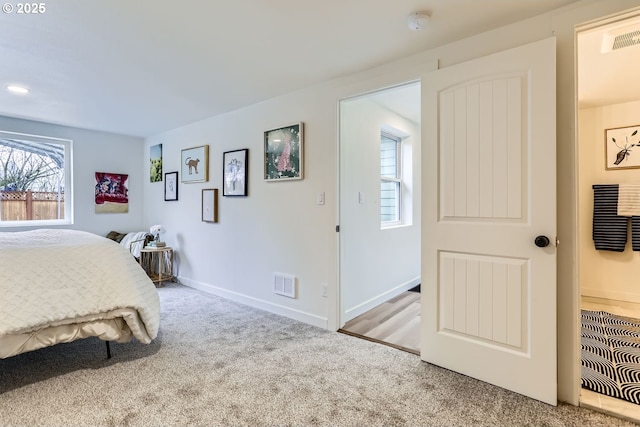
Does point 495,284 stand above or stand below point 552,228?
below

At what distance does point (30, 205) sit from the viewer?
4.09 meters

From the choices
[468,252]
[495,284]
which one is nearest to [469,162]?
[468,252]

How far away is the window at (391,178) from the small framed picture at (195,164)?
2221 millimetres

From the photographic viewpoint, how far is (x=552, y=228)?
1719 millimetres

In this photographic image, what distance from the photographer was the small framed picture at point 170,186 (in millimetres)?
4416

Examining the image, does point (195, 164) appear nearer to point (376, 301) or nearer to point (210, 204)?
point (210, 204)

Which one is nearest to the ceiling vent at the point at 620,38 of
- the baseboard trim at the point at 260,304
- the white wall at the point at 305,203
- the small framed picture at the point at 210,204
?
the white wall at the point at 305,203

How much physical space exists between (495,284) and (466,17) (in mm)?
1586

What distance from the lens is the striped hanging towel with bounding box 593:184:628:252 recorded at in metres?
3.34

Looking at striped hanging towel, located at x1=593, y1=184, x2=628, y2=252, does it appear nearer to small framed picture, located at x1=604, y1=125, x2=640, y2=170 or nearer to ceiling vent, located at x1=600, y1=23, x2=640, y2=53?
small framed picture, located at x1=604, y1=125, x2=640, y2=170

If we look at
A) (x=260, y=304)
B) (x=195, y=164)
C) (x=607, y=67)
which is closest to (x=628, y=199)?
(x=607, y=67)

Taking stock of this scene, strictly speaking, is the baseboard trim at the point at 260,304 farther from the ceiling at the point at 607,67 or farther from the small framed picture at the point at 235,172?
the ceiling at the point at 607,67

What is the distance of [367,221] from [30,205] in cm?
A: 431

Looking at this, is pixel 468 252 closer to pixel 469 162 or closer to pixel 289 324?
pixel 469 162
